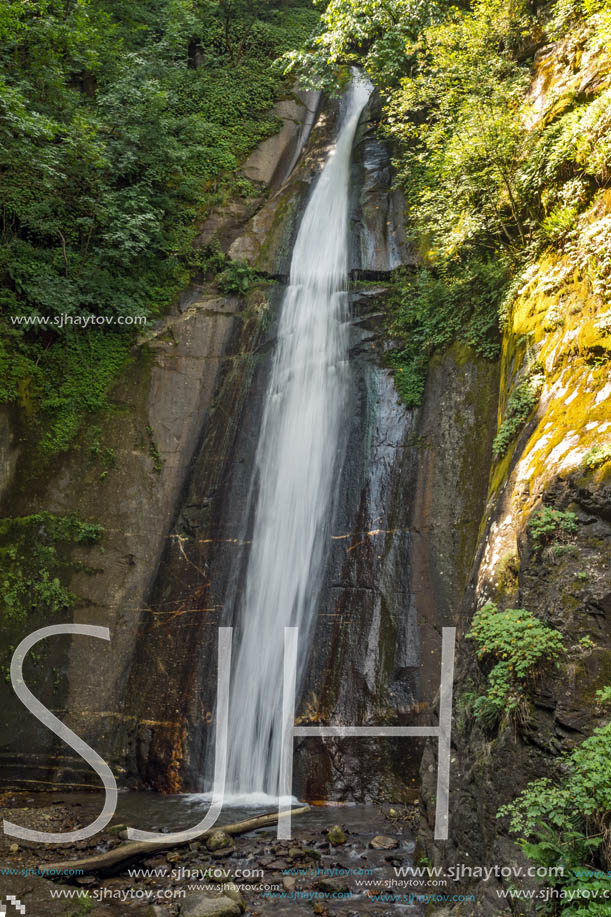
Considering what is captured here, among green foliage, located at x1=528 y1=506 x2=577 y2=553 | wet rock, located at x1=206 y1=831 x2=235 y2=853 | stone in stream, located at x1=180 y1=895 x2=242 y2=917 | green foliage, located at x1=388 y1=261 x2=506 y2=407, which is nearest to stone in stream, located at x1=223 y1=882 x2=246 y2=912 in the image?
stone in stream, located at x1=180 y1=895 x2=242 y2=917

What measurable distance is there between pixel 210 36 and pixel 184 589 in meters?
16.9

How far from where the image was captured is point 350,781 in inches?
280

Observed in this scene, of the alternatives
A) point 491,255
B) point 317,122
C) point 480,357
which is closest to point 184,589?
point 480,357

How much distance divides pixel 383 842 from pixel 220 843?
5.22 feet

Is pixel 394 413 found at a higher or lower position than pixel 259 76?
lower

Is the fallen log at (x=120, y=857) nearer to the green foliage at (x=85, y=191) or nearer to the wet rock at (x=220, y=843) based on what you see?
the wet rock at (x=220, y=843)

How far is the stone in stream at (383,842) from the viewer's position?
5898 millimetres

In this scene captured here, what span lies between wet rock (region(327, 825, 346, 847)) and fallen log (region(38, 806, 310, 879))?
2.59 feet

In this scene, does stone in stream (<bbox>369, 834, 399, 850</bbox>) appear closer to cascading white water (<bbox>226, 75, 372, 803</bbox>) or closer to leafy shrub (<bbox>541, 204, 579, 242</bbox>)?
cascading white water (<bbox>226, 75, 372, 803</bbox>)

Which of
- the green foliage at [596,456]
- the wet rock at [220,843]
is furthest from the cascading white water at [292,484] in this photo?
the green foliage at [596,456]

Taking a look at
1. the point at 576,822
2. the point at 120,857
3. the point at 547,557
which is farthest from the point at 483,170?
the point at 120,857

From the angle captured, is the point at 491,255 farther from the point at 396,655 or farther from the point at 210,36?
the point at 210,36

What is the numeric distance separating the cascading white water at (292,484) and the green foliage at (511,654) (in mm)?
3774

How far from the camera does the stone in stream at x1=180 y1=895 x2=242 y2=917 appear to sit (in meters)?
4.82
